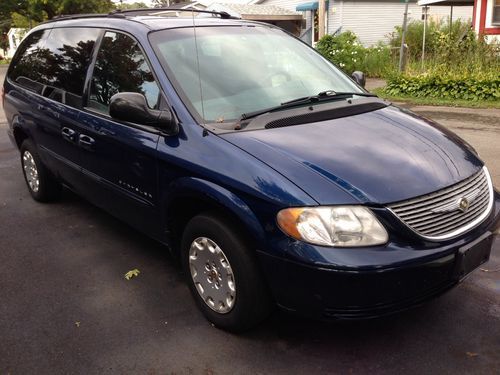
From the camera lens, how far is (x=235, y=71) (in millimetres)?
3615

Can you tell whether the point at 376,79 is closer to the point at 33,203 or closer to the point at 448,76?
the point at 448,76

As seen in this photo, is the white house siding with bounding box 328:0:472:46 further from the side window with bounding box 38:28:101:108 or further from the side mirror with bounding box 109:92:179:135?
the side mirror with bounding box 109:92:179:135

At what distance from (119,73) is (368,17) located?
23.5 m

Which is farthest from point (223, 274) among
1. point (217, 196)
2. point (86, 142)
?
point (86, 142)

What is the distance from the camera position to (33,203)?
18.9ft

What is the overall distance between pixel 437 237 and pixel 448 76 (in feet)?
35.3

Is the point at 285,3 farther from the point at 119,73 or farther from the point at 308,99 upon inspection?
the point at 308,99

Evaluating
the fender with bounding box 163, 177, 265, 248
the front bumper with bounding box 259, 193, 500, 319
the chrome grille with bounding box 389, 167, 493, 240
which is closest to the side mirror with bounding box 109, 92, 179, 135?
the fender with bounding box 163, 177, 265, 248

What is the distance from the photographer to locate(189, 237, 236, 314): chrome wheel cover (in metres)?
3.01

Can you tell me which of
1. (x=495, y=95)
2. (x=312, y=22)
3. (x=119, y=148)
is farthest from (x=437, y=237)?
(x=312, y=22)

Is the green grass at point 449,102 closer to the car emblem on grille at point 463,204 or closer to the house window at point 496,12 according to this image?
A: the house window at point 496,12

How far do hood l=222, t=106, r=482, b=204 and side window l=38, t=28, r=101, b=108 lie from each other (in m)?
1.89

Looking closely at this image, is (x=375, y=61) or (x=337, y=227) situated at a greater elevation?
(x=375, y=61)

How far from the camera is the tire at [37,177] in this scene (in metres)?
5.34
